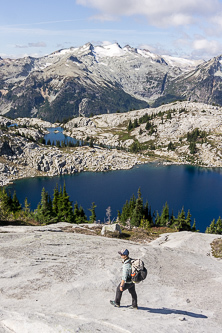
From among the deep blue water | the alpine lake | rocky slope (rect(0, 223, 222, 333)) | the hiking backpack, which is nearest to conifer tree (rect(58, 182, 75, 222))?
the alpine lake

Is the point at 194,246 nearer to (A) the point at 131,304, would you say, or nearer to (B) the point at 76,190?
(A) the point at 131,304

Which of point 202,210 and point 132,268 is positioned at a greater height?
point 132,268

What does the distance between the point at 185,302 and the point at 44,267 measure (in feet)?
36.4

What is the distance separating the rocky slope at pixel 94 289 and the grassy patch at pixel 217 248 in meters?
7.48

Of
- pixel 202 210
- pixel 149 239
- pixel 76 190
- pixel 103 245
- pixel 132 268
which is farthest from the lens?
pixel 76 190

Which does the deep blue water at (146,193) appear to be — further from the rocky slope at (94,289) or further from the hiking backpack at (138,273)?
the hiking backpack at (138,273)

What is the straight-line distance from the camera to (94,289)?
57.1 feet

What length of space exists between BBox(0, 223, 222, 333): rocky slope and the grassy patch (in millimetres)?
7481

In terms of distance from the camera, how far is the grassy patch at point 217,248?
33369mm

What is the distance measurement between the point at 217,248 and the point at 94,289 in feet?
82.1

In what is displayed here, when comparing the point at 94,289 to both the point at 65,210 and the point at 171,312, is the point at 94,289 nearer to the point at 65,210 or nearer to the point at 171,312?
the point at 171,312

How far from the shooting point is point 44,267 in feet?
64.5

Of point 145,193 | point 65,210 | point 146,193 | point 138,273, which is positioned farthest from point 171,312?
point 146,193

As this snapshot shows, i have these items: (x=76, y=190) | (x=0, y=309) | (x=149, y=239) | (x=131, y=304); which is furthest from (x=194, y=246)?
(x=76, y=190)
